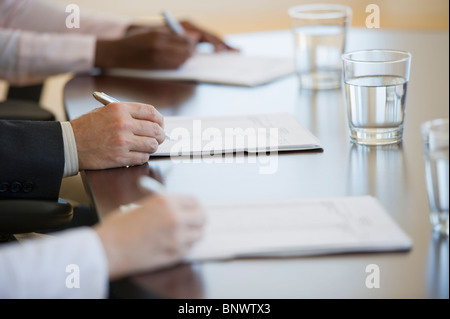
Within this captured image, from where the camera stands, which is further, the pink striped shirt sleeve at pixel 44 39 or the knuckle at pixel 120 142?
the pink striped shirt sleeve at pixel 44 39

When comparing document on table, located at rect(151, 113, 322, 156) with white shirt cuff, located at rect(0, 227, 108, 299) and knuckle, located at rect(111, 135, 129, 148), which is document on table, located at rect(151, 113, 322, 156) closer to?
knuckle, located at rect(111, 135, 129, 148)

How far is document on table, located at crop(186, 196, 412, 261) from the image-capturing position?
82 cm

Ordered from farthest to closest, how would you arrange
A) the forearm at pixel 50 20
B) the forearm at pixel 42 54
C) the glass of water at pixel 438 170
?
the forearm at pixel 50 20, the forearm at pixel 42 54, the glass of water at pixel 438 170

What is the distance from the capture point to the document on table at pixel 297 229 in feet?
2.68

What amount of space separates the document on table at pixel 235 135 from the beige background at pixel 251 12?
10.9ft

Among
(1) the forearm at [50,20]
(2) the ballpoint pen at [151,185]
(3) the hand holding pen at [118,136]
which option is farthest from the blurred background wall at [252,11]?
(2) the ballpoint pen at [151,185]

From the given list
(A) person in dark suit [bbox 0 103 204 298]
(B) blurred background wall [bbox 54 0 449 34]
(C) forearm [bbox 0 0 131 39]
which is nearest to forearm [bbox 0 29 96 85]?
(C) forearm [bbox 0 0 131 39]

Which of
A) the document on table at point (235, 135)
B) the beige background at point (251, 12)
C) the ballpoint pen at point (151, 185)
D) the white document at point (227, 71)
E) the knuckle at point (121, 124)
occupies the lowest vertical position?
the beige background at point (251, 12)

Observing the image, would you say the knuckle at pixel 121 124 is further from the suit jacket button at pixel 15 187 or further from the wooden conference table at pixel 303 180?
the suit jacket button at pixel 15 187

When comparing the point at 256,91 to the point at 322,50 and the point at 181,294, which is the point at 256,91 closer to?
the point at 322,50

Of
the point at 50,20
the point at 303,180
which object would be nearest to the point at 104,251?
the point at 303,180

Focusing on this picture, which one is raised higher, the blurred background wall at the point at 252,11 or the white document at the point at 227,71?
the white document at the point at 227,71
